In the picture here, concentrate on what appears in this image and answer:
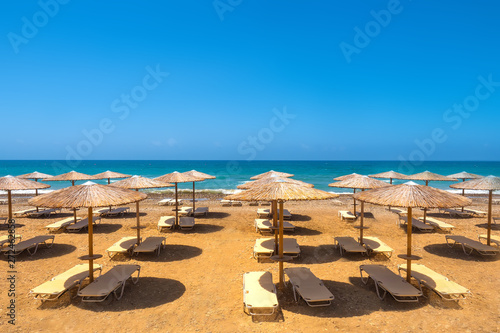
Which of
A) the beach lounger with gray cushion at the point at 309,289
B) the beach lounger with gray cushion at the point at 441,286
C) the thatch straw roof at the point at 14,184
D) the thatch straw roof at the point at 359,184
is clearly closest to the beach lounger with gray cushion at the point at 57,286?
the beach lounger with gray cushion at the point at 309,289

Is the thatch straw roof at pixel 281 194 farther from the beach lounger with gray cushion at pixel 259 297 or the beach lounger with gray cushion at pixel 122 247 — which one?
the beach lounger with gray cushion at pixel 122 247

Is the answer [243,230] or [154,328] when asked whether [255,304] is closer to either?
[154,328]

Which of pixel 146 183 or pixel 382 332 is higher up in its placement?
pixel 146 183

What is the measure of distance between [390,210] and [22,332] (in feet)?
54.3

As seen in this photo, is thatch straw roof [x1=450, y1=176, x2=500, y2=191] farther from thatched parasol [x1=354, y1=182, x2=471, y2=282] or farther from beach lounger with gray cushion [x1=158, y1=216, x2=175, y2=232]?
beach lounger with gray cushion [x1=158, y1=216, x2=175, y2=232]

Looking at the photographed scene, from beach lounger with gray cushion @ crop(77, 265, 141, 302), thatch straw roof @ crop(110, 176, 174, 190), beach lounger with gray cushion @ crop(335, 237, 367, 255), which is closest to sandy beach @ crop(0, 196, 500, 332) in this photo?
beach lounger with gray cushion @ crop(77, 265, 141, 302)

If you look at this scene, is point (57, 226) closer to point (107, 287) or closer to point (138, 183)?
point (138, 183)

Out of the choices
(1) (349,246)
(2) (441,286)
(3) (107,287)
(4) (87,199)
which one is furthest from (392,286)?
(4) (87,199)

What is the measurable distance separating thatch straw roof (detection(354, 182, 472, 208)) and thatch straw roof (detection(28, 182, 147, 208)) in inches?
226

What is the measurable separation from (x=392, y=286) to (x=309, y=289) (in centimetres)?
181

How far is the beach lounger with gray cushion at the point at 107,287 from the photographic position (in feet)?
18.4

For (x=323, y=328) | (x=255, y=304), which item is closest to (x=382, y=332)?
(x=323, y=328)

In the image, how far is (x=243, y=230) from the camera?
11.9m

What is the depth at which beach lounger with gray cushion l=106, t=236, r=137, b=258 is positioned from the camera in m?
8.36
